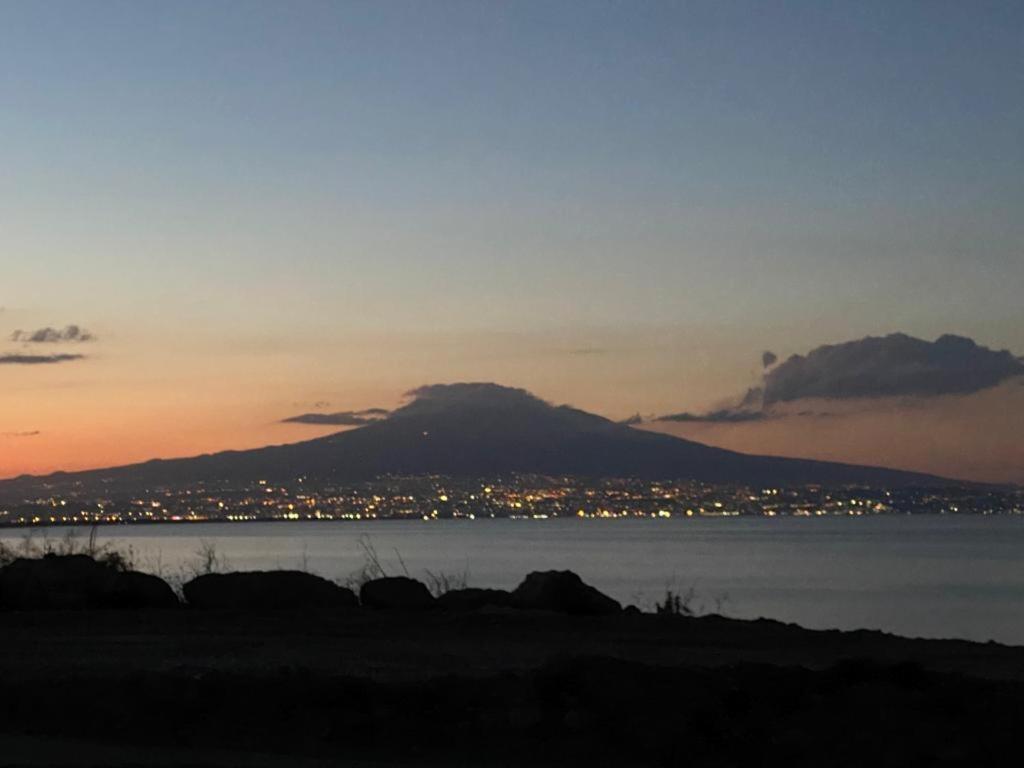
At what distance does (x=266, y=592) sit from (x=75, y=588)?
105 inches

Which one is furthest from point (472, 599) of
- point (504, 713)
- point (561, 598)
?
point (504, 713)

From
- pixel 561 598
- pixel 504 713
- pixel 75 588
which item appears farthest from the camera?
pixel 75 588

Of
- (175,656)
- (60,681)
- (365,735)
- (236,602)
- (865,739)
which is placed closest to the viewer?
(865,739)

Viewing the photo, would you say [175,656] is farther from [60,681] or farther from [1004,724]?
[1004,724]

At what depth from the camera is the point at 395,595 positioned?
20.8m

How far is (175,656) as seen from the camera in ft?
49.4

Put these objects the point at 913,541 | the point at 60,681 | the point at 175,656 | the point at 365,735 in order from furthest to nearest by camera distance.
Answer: the point at 913,541 → the point at 175,656 → the point at 60,681 → the point at 365,735

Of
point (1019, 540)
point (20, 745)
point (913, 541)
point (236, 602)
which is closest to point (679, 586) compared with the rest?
point (236, 602)

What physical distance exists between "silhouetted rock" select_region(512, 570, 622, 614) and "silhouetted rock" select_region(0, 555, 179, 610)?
4.69m

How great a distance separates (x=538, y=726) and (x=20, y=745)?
A: 144 inches

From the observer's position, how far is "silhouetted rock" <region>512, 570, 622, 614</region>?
20.3 m

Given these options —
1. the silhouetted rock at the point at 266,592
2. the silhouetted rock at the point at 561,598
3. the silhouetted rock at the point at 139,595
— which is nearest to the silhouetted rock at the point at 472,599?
the silhouetted rock at the point at 561,598

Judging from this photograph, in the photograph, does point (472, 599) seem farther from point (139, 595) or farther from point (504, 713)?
point (504, 713)

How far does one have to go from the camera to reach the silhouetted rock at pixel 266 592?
20.5 m
